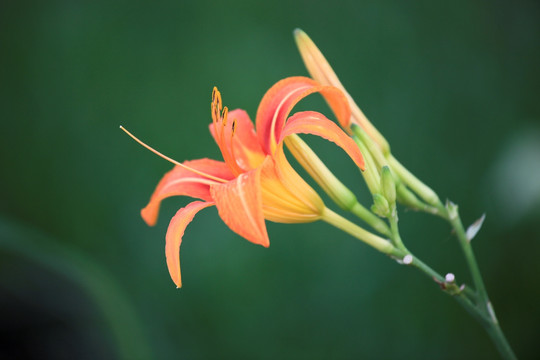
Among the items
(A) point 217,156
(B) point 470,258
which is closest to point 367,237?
(B) point 470,258

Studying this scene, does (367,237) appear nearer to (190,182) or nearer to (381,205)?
(381,205)

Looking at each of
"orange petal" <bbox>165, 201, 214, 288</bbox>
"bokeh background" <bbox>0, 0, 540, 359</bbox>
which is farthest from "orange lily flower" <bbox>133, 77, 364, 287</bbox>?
"bokeh background" <bbox>0, 0, 540, 359</bbox>

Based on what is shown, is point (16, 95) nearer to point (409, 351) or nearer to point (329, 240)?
point (329, 240)

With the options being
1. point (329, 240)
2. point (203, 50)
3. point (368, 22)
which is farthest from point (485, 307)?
point (203, 50)

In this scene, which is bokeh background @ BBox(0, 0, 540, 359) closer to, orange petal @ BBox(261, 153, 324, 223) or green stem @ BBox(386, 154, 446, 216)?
green stem @ BBox(386, 154, 446, 216)

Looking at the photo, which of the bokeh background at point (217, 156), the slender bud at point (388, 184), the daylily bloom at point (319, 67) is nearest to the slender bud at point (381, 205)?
the slender bud at point (388, 184)
